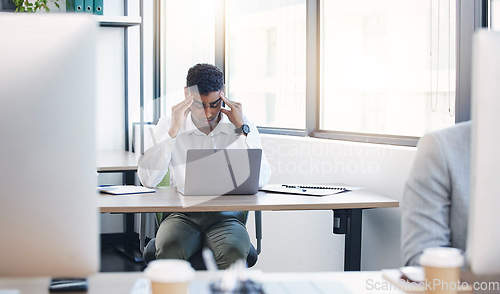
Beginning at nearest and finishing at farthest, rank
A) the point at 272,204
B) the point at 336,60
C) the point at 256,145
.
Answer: the point at 272,204, the point at 256,145, the point at 336,60

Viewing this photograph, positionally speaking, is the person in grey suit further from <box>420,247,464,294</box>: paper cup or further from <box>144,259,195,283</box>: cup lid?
<box>144,259,195,283</box>: cup lid

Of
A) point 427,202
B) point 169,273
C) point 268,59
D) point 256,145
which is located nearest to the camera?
point 169,273

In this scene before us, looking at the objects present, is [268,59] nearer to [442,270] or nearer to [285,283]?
[285,283]

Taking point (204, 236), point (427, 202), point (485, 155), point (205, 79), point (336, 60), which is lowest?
point (204, 236)

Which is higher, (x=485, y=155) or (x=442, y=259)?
(x=485, y=155)

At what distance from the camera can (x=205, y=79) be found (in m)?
2.88

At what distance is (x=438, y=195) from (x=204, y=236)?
1.33 metres

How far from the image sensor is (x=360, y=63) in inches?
126

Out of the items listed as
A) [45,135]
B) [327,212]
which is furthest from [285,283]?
[327,212]

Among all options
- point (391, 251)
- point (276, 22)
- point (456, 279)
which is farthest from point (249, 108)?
point (456, 279)

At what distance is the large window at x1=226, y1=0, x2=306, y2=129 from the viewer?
368cm

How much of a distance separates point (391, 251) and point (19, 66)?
2141mm

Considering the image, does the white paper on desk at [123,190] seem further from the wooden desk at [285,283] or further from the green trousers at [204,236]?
the wooden desk at [285,283]

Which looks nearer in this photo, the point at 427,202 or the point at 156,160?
the point at 427,202
